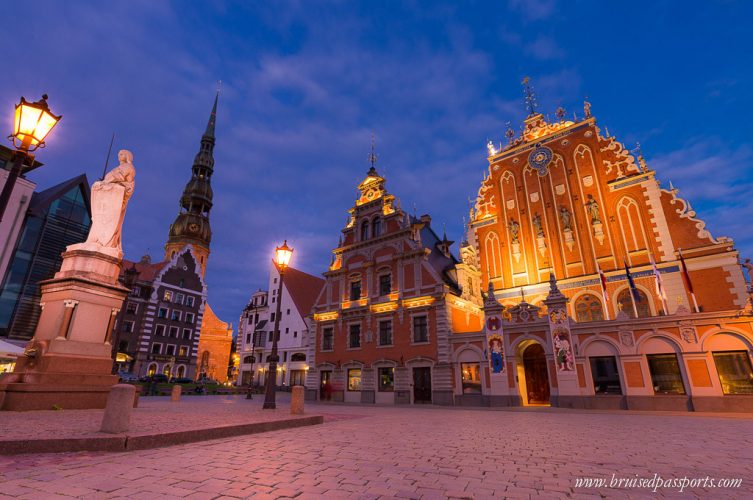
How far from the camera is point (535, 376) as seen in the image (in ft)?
74.3

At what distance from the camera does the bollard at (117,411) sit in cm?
620

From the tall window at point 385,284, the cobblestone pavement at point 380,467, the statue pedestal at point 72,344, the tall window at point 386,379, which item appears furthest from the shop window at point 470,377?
the statue pedestal at point 72,344

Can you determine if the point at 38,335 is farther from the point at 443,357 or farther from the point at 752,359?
the point at 752,359

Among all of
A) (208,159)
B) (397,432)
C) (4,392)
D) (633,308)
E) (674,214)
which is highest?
(208,159)

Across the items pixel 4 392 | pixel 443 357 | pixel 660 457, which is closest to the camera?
pixel 660 457

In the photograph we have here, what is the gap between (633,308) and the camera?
857 inches

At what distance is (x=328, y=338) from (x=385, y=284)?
693cm

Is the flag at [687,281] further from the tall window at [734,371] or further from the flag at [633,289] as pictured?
the tall window at [734,371]

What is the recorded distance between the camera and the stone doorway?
22.2 metres

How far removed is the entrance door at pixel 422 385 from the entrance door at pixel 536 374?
6.28 metres

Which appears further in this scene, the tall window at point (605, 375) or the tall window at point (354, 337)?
the tall window at point (354, 337)

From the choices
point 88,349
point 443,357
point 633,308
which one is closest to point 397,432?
point 88,349

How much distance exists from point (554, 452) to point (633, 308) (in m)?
19.6

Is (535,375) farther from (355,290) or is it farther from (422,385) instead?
(355,290)
